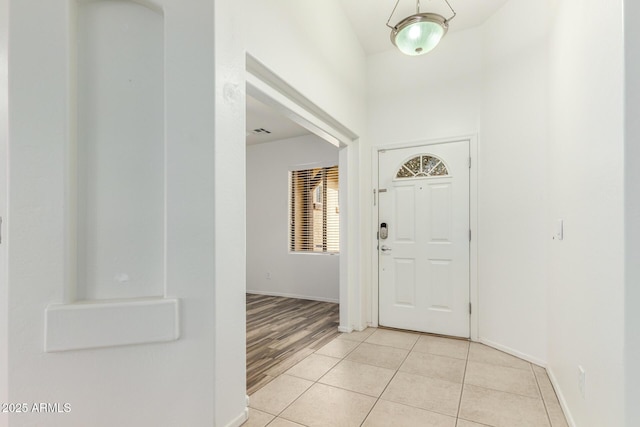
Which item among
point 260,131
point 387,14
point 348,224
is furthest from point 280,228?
point 387,14

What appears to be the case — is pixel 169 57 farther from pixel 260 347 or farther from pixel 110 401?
pixel 260 347

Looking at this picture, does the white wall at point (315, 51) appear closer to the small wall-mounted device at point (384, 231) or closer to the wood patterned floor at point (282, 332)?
the small wall-mounted device at point (384, 231)

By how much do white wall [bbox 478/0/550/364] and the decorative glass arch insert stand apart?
1.29 feet

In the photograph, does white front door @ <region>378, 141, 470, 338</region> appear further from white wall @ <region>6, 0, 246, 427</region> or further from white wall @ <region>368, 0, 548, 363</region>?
white wall @ <region>6, 0, 246, 427</region>

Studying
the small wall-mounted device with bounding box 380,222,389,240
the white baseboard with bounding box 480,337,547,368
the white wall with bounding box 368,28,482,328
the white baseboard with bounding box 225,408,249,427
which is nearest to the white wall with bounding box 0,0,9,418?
the white baseboard with bounding box 225,408,249,427

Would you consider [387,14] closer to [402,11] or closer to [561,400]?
[402,11]

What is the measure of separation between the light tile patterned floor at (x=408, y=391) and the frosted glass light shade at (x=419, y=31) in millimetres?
2649

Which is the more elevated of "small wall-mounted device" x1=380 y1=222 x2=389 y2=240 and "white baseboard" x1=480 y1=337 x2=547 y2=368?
"small wall-mounted device" x1=380 y1=222 x2=389 y2=240

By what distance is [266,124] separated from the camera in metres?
4.55

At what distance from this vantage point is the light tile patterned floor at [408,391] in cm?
174

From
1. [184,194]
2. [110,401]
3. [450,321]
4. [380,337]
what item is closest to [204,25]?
[184,194]

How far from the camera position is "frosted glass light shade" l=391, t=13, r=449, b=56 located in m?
2.24

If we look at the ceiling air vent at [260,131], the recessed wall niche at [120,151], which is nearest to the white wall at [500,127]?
the ceiling air vent at [260,131]

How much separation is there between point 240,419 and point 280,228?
368cm
